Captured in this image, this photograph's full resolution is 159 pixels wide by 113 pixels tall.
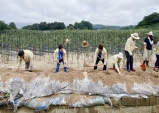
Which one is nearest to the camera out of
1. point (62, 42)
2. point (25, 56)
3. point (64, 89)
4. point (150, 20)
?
point (64, 89)

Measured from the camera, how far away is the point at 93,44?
1224 centimetres

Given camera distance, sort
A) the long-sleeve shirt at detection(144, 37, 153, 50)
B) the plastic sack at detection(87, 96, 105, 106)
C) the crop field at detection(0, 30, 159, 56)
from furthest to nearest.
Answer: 1. the crop field at detection(0, 30, 159, 56)
2. the long-sleeve shirt at detection(144, 37, 153, 50)
3. the plastic sack at detection(87, 96, 105, 106)

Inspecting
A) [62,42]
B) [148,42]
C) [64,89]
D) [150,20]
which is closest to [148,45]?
[148,42]

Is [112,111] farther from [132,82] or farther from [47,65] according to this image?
[47,65]

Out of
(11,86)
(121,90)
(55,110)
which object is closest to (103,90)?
(121,90)

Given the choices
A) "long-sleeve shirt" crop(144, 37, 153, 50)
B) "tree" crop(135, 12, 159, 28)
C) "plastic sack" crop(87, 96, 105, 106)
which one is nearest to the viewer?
"plastic sack" crop(87, 96, 105, 106)

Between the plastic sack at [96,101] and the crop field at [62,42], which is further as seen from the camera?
the crop field at [62,42]

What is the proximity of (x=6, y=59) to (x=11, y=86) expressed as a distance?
16.5 ft

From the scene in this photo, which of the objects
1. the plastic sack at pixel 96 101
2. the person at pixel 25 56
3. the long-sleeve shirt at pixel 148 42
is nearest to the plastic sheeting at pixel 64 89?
the plastic sack at pixel 96 101

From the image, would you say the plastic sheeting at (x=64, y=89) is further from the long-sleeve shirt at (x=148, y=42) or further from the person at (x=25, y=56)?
the long-sleeve shirt at (x=148, y=42)

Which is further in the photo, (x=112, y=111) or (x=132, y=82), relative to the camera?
(x=132, y=82)

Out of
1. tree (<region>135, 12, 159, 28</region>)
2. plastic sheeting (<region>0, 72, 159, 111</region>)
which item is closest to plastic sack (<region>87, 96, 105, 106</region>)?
plastic sheeting (<region>0, 72, 159, 111</region>)

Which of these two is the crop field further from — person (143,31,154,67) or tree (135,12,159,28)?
tree (135,12,159,28)

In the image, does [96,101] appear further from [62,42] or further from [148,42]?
[62,42]
